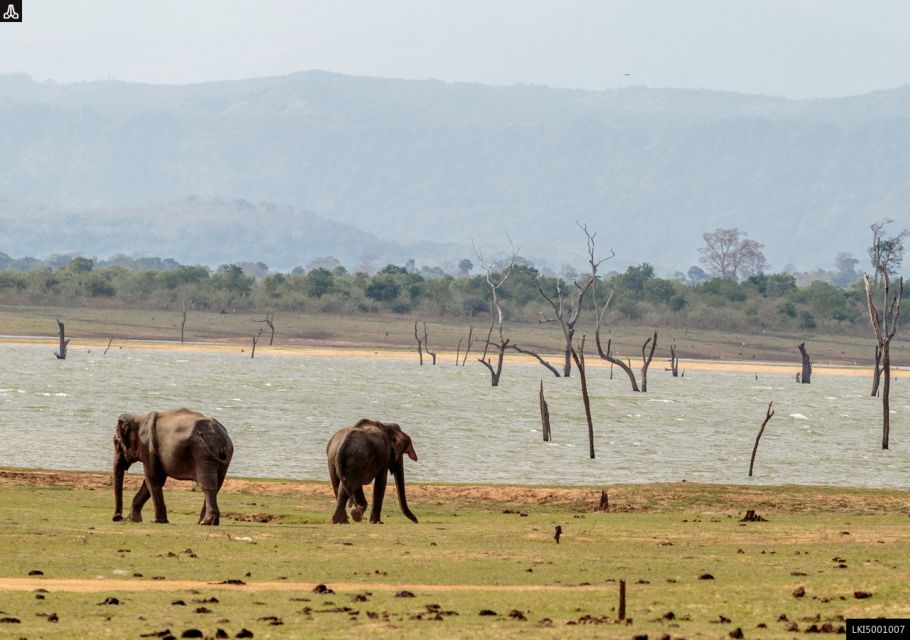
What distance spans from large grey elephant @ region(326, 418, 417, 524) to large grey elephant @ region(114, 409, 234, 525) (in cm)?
213

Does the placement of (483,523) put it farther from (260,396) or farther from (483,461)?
(260,396)

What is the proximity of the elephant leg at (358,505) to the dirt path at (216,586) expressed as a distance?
8.67 m

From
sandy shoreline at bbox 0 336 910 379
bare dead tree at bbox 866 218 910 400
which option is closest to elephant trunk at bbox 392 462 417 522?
bare dead tree at bbox 866 218 910 400

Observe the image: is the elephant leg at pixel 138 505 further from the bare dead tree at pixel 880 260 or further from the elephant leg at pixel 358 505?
the bare dead tree at pixel 880 260

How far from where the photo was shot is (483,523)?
29.0m

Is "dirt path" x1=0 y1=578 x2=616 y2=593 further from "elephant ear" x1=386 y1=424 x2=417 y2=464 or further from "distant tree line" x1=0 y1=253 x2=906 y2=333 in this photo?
"distant tree line" x1=0 y1=253 x2=906 y2=333

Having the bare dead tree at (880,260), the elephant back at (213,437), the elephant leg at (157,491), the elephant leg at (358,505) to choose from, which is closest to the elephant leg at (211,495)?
the elephant back at (213,437)

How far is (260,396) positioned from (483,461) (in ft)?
114

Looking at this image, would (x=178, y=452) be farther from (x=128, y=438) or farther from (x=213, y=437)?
(x=128, y=438)

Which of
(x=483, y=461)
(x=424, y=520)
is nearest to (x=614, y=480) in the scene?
(x=483, y=461)

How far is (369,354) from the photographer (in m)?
141

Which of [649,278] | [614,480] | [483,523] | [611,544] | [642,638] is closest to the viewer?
[642,638]

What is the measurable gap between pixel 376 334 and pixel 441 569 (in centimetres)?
13803

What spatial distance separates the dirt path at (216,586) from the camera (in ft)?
59.3
